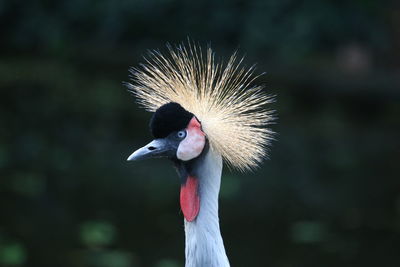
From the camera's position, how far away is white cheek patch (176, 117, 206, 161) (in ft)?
5.98

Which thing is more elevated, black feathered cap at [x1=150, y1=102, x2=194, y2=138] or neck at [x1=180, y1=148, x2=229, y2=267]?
black feathered cap at [x1=150, y1=102, x2=194, y2=138]

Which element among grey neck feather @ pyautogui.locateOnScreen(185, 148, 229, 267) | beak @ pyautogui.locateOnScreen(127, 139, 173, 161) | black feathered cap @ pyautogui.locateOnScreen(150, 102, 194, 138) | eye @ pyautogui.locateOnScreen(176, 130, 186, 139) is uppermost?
black feathered cap @ pyautogui.locateOnScreen(150, 102, 194, 138)

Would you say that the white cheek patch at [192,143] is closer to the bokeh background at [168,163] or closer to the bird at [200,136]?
the bird at [200,136]

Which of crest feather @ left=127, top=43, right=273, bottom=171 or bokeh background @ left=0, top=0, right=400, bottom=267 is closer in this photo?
crest feather @ left=127, top=43, right=273, bottom=171

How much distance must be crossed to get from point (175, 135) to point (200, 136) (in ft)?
0.18

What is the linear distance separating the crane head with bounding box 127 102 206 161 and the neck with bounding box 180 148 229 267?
Answer: 40 millimetres

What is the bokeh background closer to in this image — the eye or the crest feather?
the crest feather

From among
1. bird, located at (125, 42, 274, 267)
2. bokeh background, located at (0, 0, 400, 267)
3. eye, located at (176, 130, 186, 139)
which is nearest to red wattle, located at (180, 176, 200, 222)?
bird, located at (125, 42, 274, 267)

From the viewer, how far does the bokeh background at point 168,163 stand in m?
3.84
